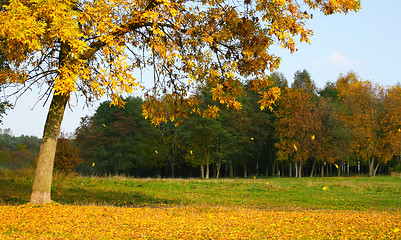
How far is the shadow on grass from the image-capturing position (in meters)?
13.1

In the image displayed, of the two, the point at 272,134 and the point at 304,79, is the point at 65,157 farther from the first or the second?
the point at 304,79

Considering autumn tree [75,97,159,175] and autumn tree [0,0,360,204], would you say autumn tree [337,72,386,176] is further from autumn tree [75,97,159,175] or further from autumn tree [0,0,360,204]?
autumn tree [0,0,360,204]

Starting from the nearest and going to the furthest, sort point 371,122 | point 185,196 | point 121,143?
point 185,196
point 371,122
point 121,143

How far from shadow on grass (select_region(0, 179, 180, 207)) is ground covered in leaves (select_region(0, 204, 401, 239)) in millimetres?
4008

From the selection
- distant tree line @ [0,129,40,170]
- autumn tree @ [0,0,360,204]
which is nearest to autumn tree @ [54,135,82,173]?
autumn tree @ [0,0,360,204]

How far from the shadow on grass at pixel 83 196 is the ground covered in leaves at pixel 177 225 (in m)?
4.01

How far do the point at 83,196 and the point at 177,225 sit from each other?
8753mm

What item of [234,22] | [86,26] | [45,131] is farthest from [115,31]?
[45,131]

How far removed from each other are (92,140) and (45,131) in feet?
125

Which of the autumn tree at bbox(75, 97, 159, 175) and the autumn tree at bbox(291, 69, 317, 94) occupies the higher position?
the autumn tree at bbox(291, 69, 317, 94)

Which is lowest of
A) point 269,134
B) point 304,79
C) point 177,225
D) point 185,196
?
point 177,225

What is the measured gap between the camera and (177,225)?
23.7ft

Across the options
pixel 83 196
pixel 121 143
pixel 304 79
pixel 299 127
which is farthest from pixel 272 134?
pixel 83 196

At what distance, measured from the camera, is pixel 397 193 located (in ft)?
58.7
